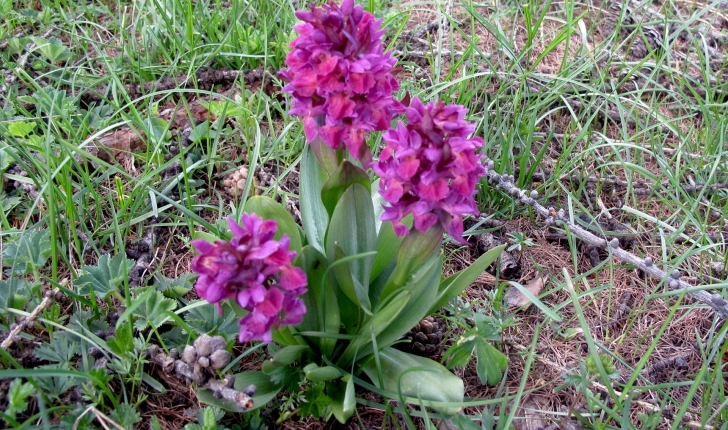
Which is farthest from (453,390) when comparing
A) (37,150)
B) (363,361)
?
(37,150)

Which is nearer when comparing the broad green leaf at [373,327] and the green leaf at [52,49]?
the broad green leaf at [373,327]

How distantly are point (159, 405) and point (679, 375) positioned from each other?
1.91m

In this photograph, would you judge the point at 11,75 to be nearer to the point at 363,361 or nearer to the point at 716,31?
the point at 363,361

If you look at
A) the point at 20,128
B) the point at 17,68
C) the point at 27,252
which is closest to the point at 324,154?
the point at 27,252

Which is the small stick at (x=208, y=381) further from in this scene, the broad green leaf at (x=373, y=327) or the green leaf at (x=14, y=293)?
the green leaf at (x=14, y=293)

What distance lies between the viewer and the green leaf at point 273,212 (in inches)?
65.7

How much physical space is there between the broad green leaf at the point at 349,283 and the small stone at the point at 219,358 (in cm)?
41

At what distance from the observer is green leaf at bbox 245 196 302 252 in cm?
167

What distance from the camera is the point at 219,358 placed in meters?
1.63

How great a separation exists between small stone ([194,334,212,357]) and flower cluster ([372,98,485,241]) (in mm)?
724

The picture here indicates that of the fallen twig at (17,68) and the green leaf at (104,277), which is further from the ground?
the fallen twig at (17,68)

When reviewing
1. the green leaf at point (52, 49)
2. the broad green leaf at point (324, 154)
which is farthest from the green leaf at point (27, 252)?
the green leaf at point (52, 49)

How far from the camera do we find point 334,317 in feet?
5.63

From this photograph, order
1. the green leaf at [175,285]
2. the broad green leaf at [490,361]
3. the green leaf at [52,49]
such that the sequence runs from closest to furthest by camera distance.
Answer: the broad green leaf at [490,361], the green leaf at [175,285], the green leaf at [52,49]
